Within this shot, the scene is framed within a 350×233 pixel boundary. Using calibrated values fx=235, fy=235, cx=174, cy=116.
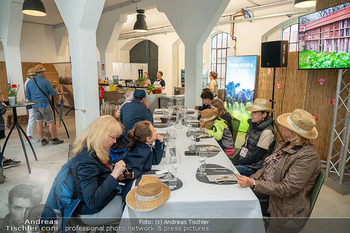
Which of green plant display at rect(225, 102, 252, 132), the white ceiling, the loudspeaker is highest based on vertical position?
the white ceiling

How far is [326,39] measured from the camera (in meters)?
3.62

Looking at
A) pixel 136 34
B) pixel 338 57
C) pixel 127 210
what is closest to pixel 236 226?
pixel 127 210

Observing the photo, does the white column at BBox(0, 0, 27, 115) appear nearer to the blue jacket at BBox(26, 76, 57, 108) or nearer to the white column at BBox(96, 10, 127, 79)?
the white column at BBox(96, 10, 127, 79)

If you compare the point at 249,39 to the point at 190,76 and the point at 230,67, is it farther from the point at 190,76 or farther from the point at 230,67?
the point at 190,76

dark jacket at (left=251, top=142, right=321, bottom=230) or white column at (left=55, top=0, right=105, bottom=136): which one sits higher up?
white column at (left=55, top=0, right=105, bottom=136)

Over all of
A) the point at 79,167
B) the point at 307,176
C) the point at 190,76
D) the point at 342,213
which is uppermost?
the point at 190,76

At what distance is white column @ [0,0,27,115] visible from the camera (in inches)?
254

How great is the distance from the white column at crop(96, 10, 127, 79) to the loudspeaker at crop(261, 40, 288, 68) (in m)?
5.52

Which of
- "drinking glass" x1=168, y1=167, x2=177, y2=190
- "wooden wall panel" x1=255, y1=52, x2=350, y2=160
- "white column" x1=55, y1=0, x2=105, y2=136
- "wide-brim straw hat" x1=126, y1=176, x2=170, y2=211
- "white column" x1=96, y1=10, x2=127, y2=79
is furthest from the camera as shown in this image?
"white column" x1=96, y1=10, x2=127, y2=79

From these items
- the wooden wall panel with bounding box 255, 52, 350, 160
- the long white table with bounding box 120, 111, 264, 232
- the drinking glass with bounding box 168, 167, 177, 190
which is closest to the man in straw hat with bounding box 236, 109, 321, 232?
the long white table with bounding box 120, 111, 264, 232

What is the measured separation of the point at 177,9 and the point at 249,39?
14.3 feet

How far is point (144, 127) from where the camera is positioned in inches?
78.2

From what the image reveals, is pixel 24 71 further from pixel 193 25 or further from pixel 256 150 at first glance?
pixel 256 150

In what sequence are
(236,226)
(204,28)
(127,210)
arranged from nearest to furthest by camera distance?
(127,210)
(236,226)
(204,28)
